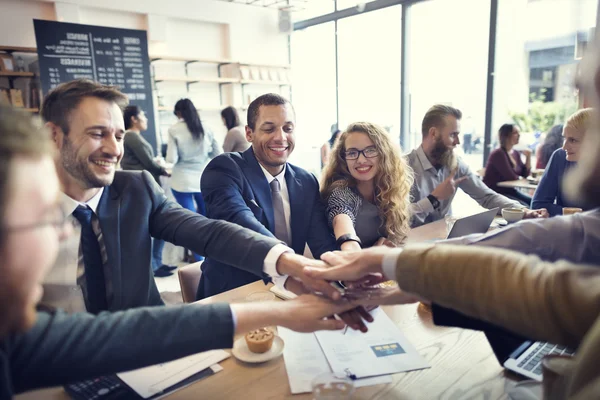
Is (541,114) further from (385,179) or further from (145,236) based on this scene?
(145,236)

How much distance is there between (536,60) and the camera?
4.83 metres

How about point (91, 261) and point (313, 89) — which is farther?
point (313, 89)

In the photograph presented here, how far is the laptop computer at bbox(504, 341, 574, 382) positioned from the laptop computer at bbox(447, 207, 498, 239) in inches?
32.2

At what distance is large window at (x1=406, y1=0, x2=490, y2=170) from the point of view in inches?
198

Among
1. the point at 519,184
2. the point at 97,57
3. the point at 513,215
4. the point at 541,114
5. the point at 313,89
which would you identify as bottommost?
the point at 519,184

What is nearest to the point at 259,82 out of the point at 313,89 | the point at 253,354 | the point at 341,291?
the point at 313,89

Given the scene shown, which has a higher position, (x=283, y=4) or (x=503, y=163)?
(x=283, y=4)

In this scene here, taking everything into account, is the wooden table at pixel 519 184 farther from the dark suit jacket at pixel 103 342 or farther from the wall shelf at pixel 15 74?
the wall shelf at pixel 15 74

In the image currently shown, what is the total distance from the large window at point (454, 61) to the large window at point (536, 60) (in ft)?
0.69

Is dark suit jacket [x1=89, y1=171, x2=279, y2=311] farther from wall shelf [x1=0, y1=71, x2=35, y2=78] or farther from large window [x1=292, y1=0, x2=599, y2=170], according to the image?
wall shelf [x1=0, y1=71, x2=35, y2=78]

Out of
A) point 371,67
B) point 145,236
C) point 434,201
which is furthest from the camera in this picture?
point 371,67

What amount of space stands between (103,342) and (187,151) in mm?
3953

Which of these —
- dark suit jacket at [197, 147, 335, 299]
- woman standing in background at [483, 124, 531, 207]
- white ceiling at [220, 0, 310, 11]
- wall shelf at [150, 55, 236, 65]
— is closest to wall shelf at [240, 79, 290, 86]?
wall shelf at [150, 55, 236, 65]

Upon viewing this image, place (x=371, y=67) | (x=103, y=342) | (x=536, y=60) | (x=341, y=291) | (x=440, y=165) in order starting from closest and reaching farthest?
1. (x=103, y=342)
2. (x=341, y=291)
3. (x=440, y=165)
4. (x=536, y=60)
5. (x=371, y=67)
